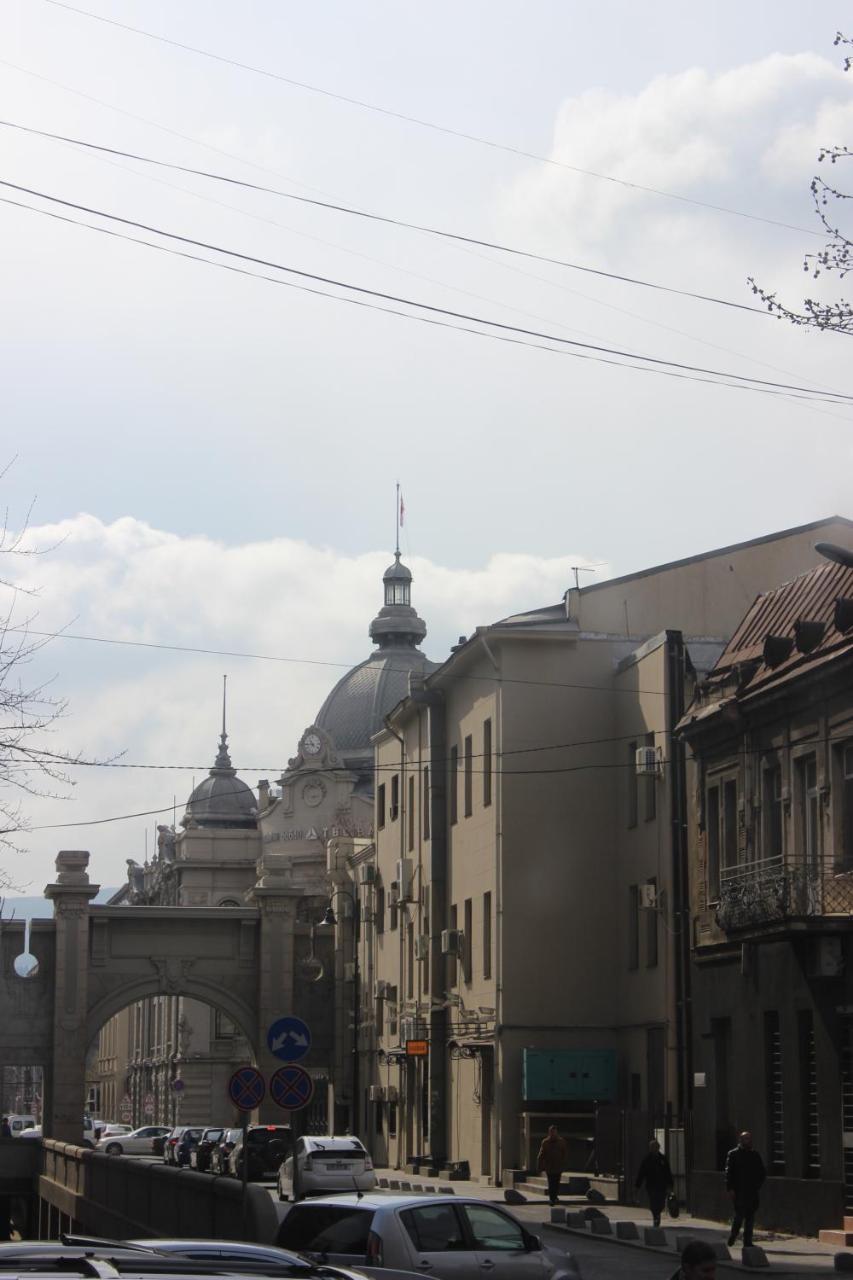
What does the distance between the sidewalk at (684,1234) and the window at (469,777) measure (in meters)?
9.25

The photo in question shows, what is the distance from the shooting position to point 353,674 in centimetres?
10938

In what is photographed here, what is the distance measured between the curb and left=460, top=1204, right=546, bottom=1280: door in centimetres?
675

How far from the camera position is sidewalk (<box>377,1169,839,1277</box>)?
75.7 feet

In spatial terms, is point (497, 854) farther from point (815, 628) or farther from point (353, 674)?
point (353, 674)

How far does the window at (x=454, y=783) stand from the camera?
48.8 metres

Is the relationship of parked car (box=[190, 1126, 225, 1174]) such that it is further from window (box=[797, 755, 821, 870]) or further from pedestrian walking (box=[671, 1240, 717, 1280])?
pedestrian walking (box=[671, 1240, 717, 1280])

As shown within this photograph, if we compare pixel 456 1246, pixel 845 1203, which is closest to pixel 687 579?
pixel 845 1203

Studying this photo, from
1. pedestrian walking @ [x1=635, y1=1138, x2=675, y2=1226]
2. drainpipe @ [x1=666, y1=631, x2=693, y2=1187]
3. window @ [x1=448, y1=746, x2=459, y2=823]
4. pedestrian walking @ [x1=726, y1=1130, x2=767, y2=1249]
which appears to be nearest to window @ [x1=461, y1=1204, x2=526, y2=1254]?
pedestrian walking @ [x1=726, y1=1130, x2=767, y2=1249]

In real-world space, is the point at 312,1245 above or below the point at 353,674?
below

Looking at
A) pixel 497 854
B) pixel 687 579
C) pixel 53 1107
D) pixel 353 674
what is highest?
pixel 353 674

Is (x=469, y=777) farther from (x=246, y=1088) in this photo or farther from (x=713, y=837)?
(x=246, y=1088)

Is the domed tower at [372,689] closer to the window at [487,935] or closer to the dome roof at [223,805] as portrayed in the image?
the dome roof at [223,805]

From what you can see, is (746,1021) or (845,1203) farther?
(746,1021)

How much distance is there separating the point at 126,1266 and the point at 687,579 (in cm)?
3925
